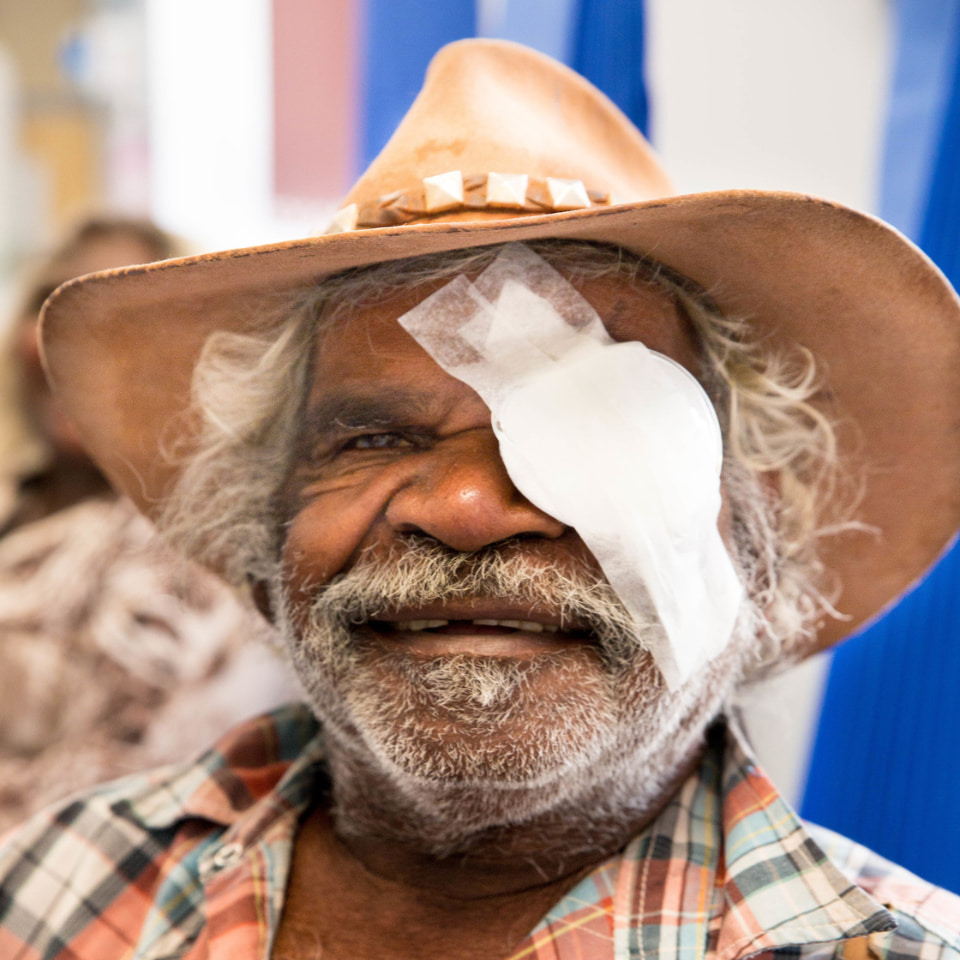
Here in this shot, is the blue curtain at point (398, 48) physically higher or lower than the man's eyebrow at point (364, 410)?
higher

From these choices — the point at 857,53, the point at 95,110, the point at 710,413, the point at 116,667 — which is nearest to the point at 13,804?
the point at 116,667

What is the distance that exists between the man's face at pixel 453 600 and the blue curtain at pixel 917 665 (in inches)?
13.8

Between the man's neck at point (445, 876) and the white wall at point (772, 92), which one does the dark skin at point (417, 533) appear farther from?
the white wall at point (772, 92)

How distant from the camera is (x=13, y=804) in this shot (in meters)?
2.05

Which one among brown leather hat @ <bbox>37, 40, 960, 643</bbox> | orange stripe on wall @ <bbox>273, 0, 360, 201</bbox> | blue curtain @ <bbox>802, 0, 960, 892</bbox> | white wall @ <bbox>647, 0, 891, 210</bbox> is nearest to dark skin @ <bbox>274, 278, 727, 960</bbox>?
brown leather hat @ <bbox>37, 40, 960, 643</bbox>

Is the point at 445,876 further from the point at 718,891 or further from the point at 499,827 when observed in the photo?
the point at 718,891

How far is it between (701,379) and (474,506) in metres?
0.38

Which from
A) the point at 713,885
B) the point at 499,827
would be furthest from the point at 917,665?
the point at 499,827

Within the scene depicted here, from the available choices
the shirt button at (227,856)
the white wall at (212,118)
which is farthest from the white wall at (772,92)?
the white wall at (212,118)

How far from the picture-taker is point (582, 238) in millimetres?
1171

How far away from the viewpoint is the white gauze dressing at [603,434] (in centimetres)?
106

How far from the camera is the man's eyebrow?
119 centimetres

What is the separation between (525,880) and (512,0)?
141 cm

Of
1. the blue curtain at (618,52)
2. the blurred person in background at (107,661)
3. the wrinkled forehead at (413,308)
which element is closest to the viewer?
the wrinkled forehead at (413,308)
